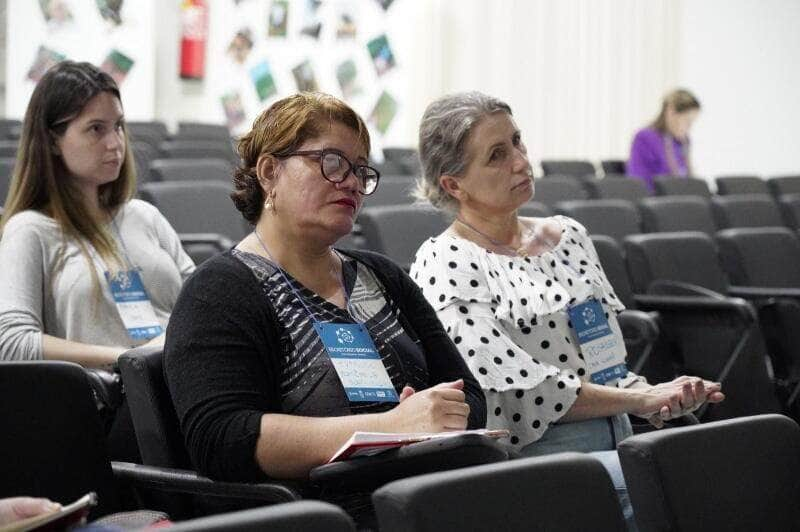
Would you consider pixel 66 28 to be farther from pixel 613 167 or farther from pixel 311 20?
pixel 613 167

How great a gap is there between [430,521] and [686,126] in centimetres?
725

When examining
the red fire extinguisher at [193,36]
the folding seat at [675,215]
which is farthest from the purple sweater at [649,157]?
the red fire extinguisher at [193,36]

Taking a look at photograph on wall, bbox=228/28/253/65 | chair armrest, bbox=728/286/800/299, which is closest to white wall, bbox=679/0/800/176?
photograph on wall, bbox=228/28/253/65

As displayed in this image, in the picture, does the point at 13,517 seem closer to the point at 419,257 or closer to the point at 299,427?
the point at 299,427

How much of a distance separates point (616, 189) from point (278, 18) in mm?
5169

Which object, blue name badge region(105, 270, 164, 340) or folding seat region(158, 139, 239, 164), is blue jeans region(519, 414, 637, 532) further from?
folding seat region(158, 139, 239, 164)

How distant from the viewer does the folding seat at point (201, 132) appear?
8.55 meters

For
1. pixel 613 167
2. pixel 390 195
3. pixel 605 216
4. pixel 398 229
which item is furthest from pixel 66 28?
pixel 398 229

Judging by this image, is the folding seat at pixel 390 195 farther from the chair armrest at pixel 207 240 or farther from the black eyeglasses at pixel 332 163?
the black eyeglasses at pixel 332 163

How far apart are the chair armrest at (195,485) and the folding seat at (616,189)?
471cm

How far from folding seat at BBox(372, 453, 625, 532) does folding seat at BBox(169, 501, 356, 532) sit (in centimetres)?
9

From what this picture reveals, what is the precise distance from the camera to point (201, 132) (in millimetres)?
9141

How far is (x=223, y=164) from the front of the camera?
5832 millimetres

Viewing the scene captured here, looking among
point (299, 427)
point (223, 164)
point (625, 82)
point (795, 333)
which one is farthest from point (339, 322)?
point (625, 82)
